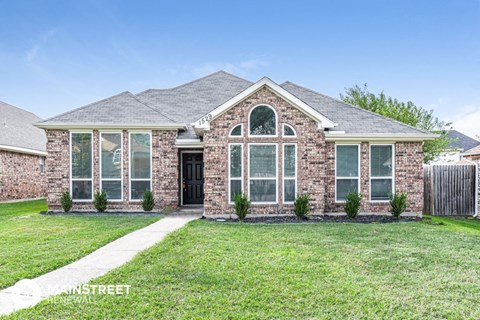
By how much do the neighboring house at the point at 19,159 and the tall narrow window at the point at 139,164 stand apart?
8354mm

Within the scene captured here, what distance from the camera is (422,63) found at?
16.1 m

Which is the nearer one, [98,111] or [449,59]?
[98,111]

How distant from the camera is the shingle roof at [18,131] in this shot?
55.8 ft

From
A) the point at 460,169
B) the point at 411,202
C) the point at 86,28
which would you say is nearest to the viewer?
the point at 411,202

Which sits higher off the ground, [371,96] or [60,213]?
[371,96]

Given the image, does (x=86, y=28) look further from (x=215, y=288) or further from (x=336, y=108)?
(x=215, y=288)

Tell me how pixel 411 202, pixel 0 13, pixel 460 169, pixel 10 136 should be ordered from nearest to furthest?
pixel 411 202 → pixel 460 169 → pixel 0 13 → pixel 10 136

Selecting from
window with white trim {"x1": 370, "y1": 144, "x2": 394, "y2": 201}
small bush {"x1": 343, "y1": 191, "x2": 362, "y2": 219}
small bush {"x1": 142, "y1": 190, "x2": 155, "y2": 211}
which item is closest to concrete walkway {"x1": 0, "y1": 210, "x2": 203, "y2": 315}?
small bush {"x1": 142, "y1": 190, "x2": 155, "y2": 211}

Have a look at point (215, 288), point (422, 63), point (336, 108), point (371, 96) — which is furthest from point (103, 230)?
point (371, 96)

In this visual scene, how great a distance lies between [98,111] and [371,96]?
19744 millimetres

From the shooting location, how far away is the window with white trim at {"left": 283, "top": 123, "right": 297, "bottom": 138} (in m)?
9.88

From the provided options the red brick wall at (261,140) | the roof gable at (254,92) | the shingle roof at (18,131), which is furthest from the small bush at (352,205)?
the shingle roof at (18,131)

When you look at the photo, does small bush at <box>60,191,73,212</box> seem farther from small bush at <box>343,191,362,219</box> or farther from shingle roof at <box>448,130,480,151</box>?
shingle roof at <box>448,130,480,151</box>

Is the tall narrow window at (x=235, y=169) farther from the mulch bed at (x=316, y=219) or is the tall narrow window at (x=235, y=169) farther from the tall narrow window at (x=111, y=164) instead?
the tall narrow window at (x=111, y=164)
